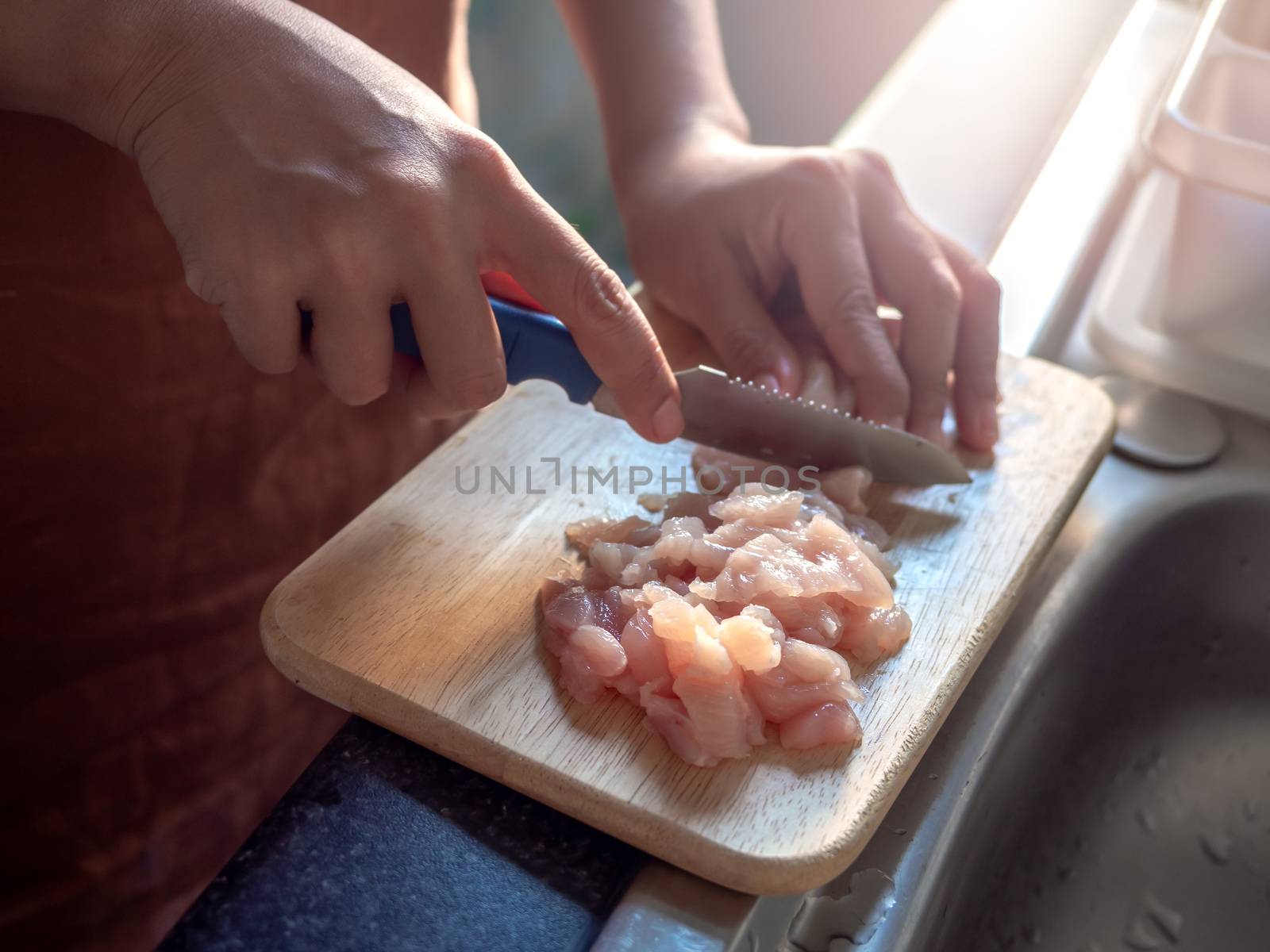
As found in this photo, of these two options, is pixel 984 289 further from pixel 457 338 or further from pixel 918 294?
pixel 457 338

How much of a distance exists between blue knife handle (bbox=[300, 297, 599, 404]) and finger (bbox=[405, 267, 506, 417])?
0.06m

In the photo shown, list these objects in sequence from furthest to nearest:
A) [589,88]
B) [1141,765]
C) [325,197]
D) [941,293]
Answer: [589,88], [941,293], [1141,765], [325,197]

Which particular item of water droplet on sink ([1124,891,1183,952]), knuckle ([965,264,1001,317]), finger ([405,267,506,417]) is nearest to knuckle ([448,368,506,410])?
finger ([405,267,506,417])

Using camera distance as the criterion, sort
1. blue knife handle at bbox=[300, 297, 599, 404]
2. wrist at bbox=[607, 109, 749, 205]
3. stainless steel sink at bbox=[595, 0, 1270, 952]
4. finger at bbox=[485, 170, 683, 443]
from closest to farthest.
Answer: stainless steel sink at bbox=[595, 0, 1270, 952]
finger at bbox=[485, 170, 683, 443]
blue knife handle at bbox=[300, 297, 599, 404]
wrist at bbox=[607, 109, 749, 205]

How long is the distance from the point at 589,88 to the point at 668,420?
330cm

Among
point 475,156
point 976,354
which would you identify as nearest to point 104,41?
point 475,156

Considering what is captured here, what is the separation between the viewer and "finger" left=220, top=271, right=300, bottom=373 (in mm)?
1007

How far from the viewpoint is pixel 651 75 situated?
174cm

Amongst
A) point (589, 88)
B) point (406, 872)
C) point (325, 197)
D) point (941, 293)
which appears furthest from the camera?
point (589, 88)

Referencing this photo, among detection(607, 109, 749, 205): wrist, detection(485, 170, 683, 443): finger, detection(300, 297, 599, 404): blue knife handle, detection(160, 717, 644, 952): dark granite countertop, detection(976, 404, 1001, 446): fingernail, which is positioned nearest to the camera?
detection(160, 717, 644, 952): dark granite countertop

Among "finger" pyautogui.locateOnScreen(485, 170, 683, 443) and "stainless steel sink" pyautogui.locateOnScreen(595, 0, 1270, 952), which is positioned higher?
"finger" pyautogui.locateOnScreen(485, 170, 683, 443)

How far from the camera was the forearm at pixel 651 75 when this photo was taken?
1.71 m

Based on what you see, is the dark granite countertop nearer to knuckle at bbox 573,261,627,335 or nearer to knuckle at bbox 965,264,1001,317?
knuckle at bbox 573,261,627,335

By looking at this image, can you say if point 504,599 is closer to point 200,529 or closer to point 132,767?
point 200,529
